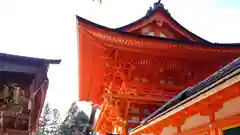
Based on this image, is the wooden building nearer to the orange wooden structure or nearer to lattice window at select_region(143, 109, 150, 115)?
the orange wooden structure

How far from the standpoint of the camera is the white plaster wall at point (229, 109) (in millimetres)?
4993

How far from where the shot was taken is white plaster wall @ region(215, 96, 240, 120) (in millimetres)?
4993

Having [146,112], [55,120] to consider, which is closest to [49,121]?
[55,120]

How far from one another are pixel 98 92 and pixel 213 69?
21.9 feet

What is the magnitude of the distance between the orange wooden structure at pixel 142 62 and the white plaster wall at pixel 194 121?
4.29 metres

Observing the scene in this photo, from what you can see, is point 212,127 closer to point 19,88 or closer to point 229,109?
point 229,109

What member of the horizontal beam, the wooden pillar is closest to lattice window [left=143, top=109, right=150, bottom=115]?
the horizontal beam

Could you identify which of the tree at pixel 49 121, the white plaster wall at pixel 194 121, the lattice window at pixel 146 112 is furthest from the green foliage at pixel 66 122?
the white plaster wall at pixel 194 121

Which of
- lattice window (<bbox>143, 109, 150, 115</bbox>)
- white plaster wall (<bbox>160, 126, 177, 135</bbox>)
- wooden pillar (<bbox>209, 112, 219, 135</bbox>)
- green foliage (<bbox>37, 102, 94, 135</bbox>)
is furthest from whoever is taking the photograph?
green foliage (<bbox>37, 102, 94, 135</bbox>)

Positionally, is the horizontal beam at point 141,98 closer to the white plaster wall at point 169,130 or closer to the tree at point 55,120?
the white plaster wall at point 169,130

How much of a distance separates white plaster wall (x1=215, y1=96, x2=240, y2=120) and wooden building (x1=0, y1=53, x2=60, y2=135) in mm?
4369

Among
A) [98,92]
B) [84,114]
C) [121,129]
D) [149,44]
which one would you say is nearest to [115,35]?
[149,44]

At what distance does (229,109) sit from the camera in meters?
5.25

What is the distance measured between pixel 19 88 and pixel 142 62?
6.10m
